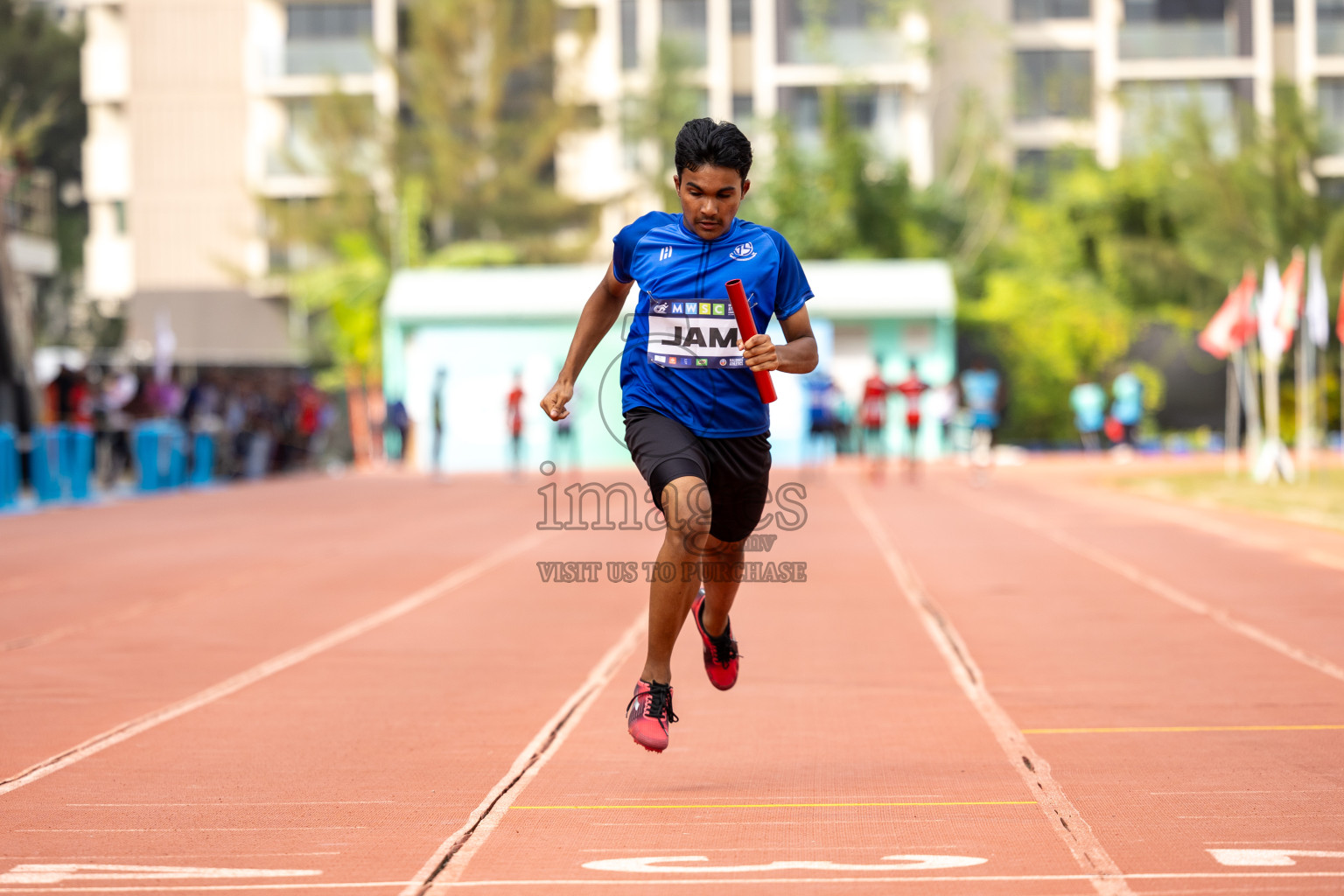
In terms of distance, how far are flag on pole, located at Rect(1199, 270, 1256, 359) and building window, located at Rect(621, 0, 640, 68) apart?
2919cm

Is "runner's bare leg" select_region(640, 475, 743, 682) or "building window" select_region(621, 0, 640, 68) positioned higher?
"building window" select_region(621, 0, 640, 68)

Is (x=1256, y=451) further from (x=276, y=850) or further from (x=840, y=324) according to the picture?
(x=276, y=850)

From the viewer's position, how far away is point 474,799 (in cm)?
521

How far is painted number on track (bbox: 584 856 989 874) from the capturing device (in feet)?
14.3

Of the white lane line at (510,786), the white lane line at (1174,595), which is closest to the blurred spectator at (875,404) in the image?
the white lane line at (1174,595)

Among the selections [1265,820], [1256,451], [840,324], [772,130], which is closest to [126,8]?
[772,130]

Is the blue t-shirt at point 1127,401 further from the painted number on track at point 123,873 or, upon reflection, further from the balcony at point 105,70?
the balcony at point 105,70

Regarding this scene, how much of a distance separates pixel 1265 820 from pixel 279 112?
5218 centimetres

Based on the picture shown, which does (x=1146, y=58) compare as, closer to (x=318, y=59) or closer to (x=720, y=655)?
(x=318, y=59)

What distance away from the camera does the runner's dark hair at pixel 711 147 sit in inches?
215

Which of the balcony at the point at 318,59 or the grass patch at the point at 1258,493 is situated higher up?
the balcony at the point at 318,59

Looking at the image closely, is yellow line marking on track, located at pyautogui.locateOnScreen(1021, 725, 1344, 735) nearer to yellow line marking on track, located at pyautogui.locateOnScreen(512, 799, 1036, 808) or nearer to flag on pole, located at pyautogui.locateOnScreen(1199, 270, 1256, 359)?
yellow line marking on track, located at pyautogui.locateOnScreen(512, 799, 1036, 808)

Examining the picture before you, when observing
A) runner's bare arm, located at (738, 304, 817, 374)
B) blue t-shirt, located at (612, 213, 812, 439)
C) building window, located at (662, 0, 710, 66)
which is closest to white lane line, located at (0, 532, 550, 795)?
blue t-shirt, located at (612, 213, 812, 439)

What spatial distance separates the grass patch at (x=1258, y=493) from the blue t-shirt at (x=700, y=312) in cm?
1172
